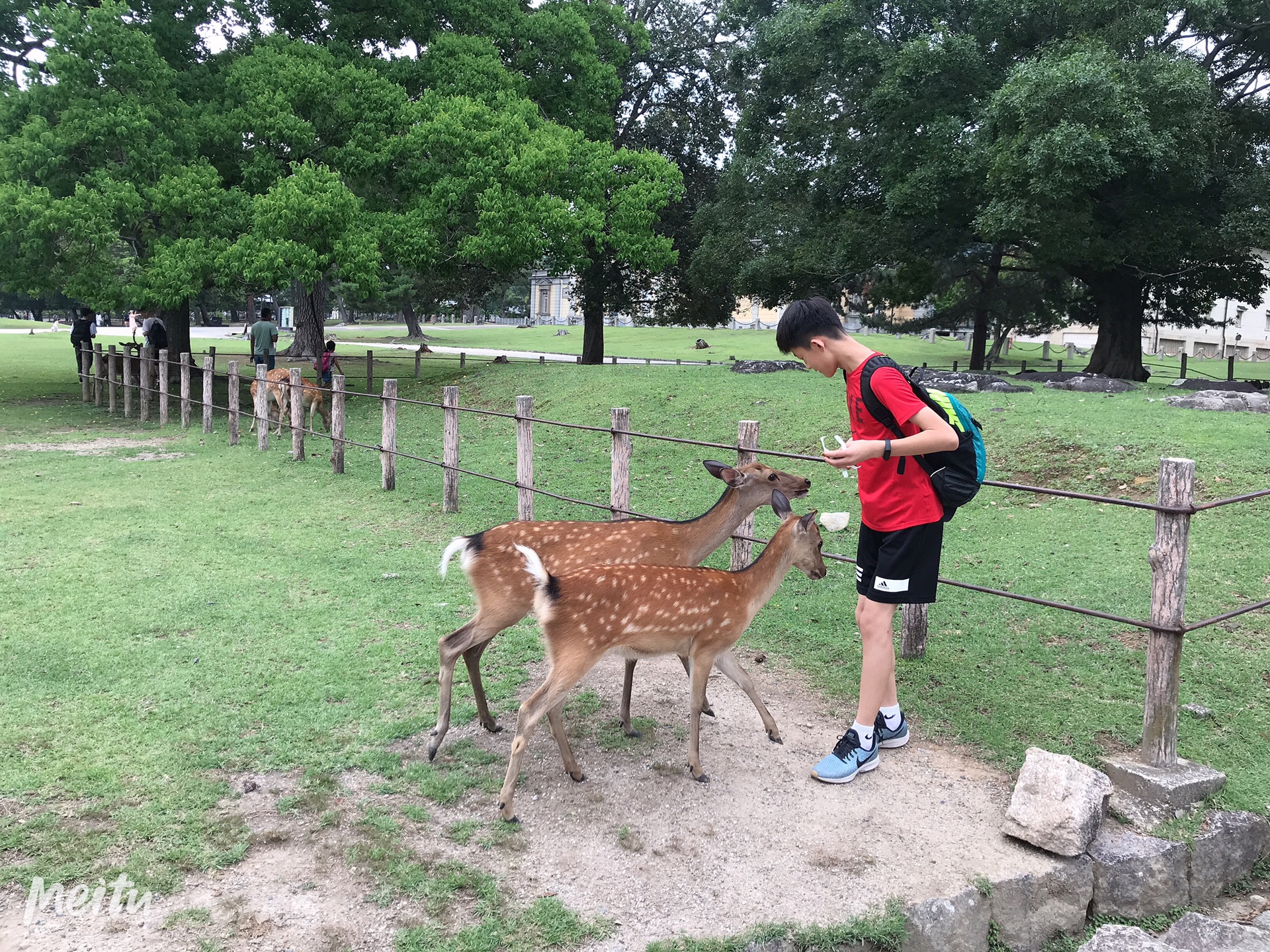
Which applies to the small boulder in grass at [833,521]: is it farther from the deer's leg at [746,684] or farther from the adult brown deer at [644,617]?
the deer's leg at [746,684]

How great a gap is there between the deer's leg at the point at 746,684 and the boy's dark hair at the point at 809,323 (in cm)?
135

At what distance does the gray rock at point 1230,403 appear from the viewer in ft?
36.3

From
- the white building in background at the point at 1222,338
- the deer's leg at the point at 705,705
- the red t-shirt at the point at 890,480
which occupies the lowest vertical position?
the deer's leg at the point at 705,705

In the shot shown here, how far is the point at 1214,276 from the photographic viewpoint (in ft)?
62.4

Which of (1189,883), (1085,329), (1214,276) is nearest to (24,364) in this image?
(1214,276)

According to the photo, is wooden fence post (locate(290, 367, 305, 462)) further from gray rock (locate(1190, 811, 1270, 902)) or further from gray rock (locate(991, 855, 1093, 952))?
gray rock (locate(1190, 811, 1270, 902))

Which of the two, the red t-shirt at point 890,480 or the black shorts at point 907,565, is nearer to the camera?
the red t-shirt at point 890,480

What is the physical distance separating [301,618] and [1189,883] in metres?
4.66

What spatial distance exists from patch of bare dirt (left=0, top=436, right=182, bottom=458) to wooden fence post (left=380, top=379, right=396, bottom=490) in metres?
3.67

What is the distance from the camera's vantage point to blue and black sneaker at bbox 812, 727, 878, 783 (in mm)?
4105

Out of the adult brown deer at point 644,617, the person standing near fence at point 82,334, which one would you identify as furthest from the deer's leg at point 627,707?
the person standing near fence at point 82,334

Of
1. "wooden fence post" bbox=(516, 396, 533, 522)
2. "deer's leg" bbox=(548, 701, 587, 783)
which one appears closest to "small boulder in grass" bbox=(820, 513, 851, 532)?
"deer's leg" bbox=(548, 701, 587, 783)

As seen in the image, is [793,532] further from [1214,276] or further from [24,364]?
[24,364]

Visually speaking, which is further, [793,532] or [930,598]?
[793,532]
